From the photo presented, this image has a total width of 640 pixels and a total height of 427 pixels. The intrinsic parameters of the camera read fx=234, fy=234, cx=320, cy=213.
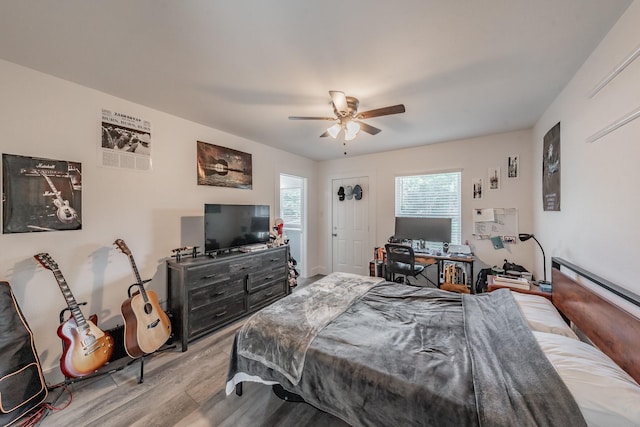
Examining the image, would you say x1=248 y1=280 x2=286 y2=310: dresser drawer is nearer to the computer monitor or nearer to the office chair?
the office chair

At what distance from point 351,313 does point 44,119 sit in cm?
299

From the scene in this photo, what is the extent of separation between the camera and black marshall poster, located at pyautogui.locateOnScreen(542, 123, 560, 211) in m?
2.25

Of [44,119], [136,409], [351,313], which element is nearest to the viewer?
[136,409]

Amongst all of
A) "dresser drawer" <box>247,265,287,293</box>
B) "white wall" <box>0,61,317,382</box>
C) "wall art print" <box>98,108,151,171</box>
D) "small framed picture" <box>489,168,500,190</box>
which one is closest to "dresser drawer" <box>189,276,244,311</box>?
"dresser drawer" <box>247,265,287,293</box>

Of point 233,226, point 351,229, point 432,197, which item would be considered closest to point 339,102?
point 233,226

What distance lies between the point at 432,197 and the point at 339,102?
277 centimetres

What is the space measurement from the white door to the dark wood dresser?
190 centimetres

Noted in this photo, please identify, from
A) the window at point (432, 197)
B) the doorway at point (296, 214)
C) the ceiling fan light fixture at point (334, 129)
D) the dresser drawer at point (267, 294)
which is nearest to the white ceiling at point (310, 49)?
the ceiling fan light fixture at point (334, 129)

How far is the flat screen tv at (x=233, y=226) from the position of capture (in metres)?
2.87

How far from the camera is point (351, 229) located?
4.78 m

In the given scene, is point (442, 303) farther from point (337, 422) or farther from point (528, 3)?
point (528, 3)

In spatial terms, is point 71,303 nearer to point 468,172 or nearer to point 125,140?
point 125,140

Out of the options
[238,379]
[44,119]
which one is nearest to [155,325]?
[238,379]

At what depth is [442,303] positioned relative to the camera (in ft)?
6.59
